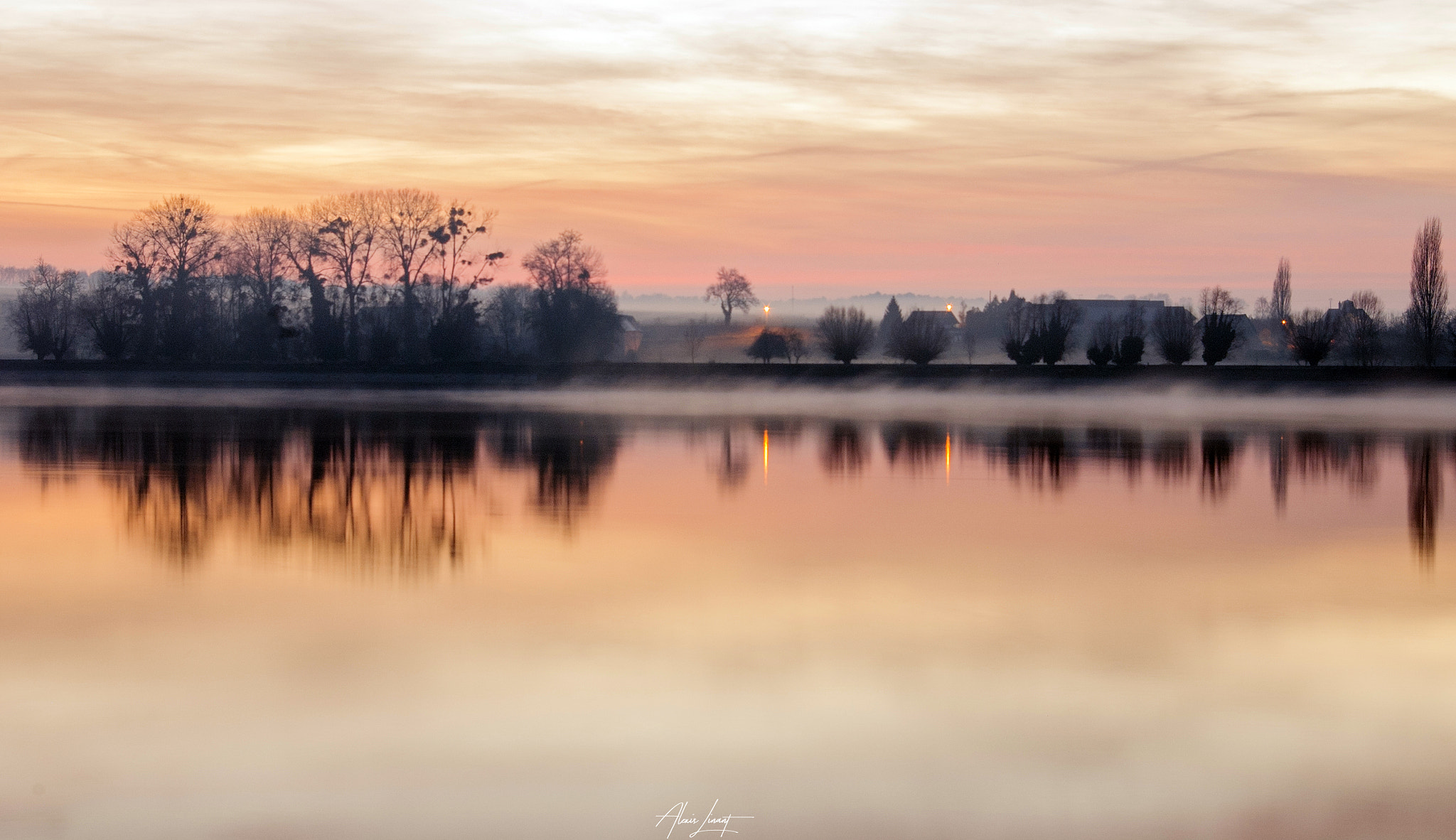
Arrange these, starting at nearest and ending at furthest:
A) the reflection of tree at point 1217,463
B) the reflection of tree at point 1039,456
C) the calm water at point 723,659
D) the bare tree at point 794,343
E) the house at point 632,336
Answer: the calm water at point 723,659 → the reflection of tree at point 1217,463 → the reflection of tree at point 1039,456 → the bare tree at point 794,343 → the house at point 632,336

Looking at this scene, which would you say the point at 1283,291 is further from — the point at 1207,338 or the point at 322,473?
the point at 322,473

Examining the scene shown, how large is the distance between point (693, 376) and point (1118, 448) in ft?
118

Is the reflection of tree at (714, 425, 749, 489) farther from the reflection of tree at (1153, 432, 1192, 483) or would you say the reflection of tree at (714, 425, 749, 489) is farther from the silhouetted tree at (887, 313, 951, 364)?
the silhouetted tree at (887, 313, 951, 364)

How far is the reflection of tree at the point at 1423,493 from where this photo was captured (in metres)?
13.4

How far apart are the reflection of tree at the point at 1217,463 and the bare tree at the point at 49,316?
5920 centimetres

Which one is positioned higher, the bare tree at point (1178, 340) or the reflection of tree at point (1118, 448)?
the bare tree at point (1178, 340)

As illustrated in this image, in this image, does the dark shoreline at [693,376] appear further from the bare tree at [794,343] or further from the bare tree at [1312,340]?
the bare tree at [794,343]

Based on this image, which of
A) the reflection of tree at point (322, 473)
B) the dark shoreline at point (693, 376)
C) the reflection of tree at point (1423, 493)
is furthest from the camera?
the dark shoreline at point (693, 376)

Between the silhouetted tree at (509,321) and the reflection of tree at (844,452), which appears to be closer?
the reflection of tree at (844,452)

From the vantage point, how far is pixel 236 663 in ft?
27.6

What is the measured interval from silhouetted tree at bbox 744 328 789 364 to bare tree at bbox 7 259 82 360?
35408mm

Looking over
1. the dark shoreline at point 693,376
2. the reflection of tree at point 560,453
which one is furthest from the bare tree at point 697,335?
the reflection of tree at point 560,453

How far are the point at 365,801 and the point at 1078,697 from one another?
391 cm

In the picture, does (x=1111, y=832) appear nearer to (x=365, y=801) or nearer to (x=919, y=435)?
(x=365, y=801)
